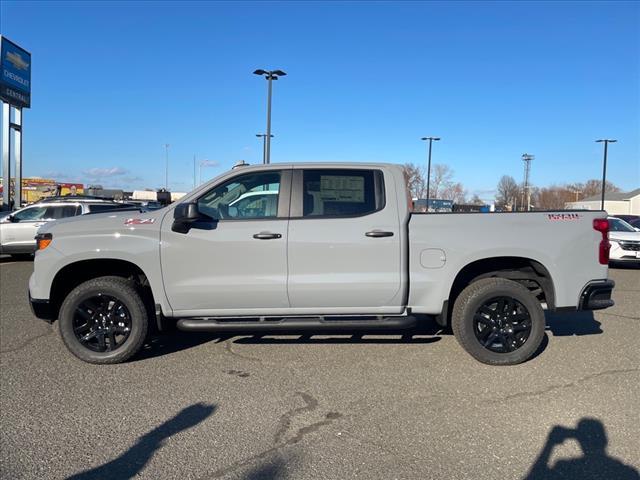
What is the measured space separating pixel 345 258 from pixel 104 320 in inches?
96.9

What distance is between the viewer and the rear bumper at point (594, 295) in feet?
16.0

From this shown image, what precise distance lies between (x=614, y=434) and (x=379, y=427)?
164cm

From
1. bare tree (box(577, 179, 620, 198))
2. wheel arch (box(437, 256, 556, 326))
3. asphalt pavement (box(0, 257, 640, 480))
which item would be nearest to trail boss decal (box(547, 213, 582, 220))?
wheel arch (box(437, 256, 556, 326))

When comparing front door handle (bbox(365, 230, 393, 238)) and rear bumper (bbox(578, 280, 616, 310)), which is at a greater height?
front door handle (bbox(365, 230, 393, 238))

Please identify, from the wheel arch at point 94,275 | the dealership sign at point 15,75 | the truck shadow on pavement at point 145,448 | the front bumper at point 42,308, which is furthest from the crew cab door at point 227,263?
the dealership sign at point 15,75

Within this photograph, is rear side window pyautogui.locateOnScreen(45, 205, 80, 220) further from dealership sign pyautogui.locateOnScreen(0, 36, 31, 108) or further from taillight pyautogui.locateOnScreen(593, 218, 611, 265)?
taillight pyautogui.locateOnScreen(593, 218, 611, 265)

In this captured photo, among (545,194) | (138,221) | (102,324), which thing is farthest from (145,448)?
(545,194)

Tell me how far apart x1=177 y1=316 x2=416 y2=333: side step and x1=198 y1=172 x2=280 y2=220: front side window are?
1.02 m

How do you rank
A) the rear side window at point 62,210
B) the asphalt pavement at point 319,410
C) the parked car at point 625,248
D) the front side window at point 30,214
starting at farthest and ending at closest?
the rear side window at point 62,210 → the front side window at point 30,214 → the parked car at point 625,248 → the asphalt pavement at point 319,410

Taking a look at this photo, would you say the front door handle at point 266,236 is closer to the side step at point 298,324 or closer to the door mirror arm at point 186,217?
the door mirror arm at point 186,217

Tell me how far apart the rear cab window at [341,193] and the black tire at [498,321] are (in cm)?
128

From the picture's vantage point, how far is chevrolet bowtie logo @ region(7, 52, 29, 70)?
922 inches

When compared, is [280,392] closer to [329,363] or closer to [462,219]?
[329,363]

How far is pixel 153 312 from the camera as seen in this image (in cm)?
514
